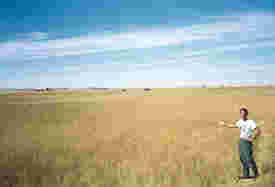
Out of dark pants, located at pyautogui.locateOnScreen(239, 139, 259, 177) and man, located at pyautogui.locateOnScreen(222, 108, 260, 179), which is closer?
man, located at pyautogui.locateOnScreen(222, 108, 260, 179)

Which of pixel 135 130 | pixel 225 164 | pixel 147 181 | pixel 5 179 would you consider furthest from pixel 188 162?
pixel 135 130

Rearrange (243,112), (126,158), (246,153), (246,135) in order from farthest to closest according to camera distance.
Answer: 1. (126,158)
2. (246,153)
3. (246,135)
4. (243,112)

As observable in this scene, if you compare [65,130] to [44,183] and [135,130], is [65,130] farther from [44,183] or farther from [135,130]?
[44,183]

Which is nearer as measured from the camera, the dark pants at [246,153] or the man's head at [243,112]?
the man's head at [243,112]

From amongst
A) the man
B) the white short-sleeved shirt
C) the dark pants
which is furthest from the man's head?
the dark pants

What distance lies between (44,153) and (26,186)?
13.7ft

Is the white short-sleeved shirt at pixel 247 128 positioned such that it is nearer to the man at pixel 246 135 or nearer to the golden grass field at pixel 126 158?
the man at pixel 246 135

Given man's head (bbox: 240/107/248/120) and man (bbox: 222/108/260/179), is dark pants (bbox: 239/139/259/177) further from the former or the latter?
man's head (bbox: 240/107/248/120)

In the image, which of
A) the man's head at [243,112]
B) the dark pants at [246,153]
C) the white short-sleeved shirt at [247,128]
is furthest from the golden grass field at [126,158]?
the man's head at [243,112]

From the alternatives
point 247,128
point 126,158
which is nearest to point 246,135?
point 247,128

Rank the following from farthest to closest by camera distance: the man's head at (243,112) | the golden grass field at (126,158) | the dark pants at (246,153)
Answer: the golden grass field at (126,158)
the dark pants at (246,153)
the man's head at (243,112)

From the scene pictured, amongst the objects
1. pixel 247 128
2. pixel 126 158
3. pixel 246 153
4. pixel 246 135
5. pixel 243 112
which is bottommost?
pixel 126 158

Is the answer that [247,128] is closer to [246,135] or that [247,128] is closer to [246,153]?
[246,135]

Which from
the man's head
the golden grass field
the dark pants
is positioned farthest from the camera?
the golden grass field
